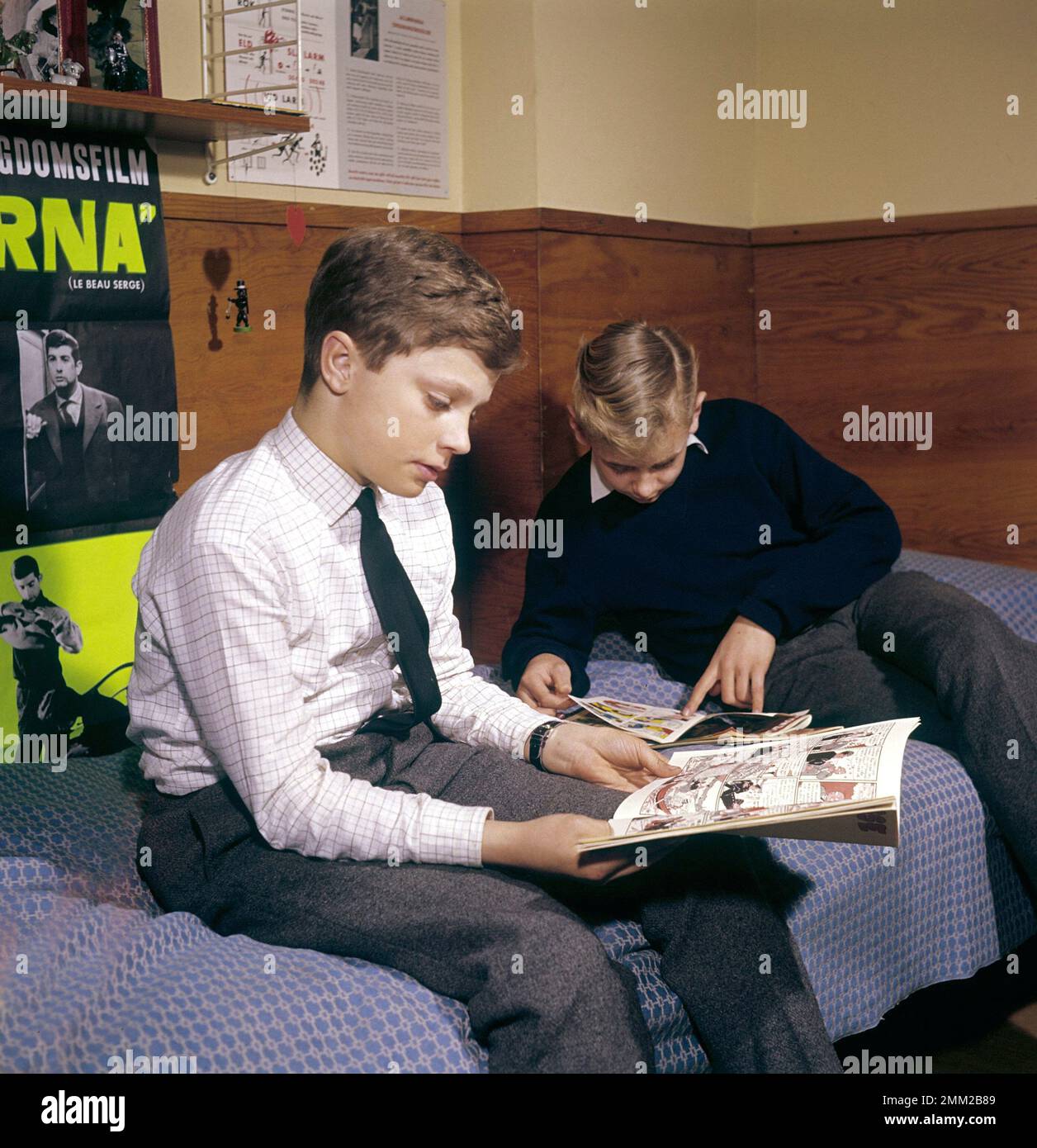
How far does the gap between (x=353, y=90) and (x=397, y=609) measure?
46.2 inches

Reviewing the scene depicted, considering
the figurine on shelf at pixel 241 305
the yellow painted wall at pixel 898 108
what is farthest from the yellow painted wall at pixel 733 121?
the figurine on shelf at pixel 241 305

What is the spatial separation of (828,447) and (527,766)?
5.21 feet

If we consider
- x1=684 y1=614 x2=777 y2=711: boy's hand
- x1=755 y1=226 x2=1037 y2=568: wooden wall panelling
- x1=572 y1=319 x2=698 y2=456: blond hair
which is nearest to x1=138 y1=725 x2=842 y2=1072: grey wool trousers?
x1=684 y1=614 x2=777 y2=711: boy's hand

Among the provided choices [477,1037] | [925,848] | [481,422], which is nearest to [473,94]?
[481,422]

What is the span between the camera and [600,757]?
1.46 m

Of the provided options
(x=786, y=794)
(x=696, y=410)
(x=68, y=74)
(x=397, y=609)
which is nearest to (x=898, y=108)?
(x=696, y=410)

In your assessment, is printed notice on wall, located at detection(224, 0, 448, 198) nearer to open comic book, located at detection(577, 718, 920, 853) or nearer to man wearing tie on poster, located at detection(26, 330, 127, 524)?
man wearing tie on poster, located at detection(26, 330, 127, 524)

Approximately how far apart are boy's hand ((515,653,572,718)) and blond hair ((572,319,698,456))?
0.33 meters

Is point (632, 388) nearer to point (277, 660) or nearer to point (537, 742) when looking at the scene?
point (537, 742)

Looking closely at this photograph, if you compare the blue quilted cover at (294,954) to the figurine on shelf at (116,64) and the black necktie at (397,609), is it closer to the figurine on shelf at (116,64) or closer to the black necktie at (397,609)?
the black necktie at (397,609)

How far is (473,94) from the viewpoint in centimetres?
234

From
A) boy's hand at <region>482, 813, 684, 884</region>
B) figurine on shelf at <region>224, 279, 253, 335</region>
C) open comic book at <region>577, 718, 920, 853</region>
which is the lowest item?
boy's hand at <region>482, 813, 684, 884</region>

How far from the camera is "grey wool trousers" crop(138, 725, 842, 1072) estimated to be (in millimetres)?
→ 1103

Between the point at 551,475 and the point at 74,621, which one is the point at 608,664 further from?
the point at 74,621
